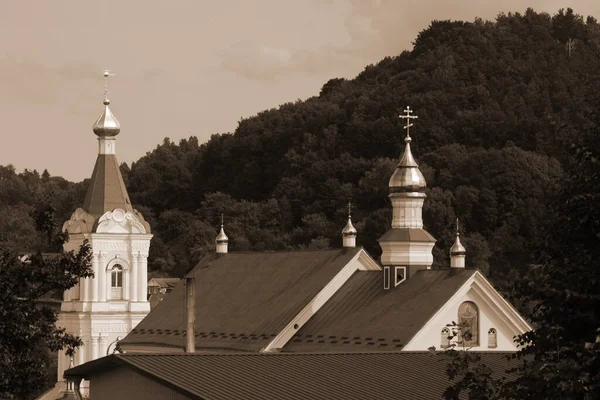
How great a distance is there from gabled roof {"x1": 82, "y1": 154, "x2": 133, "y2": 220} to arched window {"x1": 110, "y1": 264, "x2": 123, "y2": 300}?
2.67 m

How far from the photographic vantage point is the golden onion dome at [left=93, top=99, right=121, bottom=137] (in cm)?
8231

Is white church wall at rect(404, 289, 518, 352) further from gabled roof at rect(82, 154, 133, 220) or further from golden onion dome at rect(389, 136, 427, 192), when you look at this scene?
gabled roof at rect(82, 154, 133, 220)

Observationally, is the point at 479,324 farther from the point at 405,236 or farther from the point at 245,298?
the point at 245,298

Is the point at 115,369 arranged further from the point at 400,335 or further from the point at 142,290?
the point at 142,290

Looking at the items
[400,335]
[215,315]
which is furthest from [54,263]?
[215,315]

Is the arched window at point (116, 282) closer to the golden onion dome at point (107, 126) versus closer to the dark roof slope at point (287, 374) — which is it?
the golden onion dome at point (107, 126)

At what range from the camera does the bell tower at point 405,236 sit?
52500 mm

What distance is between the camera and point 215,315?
58469mm

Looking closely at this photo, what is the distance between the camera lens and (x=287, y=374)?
3098 centimetres

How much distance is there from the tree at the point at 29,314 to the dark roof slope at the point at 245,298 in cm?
2523

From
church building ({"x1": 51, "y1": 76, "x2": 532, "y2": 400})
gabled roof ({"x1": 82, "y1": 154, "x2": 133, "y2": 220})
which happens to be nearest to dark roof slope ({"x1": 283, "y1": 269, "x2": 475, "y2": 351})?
church building ({"x1": 51, "y1": 76, "x2": 532, "y2": 400})

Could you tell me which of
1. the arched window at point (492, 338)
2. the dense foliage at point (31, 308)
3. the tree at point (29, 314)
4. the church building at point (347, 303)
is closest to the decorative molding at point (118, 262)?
the church building at point (347, 303)

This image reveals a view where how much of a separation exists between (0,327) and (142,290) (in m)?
52.8

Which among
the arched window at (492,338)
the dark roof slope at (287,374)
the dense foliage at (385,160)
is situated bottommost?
the dark roof slope at (287,374)
